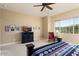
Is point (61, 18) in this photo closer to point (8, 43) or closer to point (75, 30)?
point (75, 30)

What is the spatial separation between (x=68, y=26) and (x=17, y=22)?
3.78 feet

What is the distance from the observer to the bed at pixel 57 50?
154 centimetres

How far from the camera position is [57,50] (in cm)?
167

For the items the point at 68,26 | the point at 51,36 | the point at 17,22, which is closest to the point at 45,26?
the point at 51,36

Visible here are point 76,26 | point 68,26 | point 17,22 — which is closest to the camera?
point 76,26

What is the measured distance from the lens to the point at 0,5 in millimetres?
1485

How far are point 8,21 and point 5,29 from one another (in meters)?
0.20

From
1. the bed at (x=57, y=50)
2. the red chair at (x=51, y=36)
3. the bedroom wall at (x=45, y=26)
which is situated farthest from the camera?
the bedroom wall at (x=45, y=26)

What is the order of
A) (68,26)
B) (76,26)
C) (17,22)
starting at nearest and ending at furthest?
(76,26) → (68,26) → (17,22)

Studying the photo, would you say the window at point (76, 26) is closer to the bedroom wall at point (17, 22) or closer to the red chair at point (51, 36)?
the red chair at point (51, 36)

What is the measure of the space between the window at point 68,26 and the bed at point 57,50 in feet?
0.94

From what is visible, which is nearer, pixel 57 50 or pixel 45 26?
pixel 57 50

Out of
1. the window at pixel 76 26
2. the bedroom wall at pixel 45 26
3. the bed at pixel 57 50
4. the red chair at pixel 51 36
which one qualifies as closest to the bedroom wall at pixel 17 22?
the bedroom wall at pixel 45 26

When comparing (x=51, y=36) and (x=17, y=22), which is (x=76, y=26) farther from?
(x=17, y=22)
